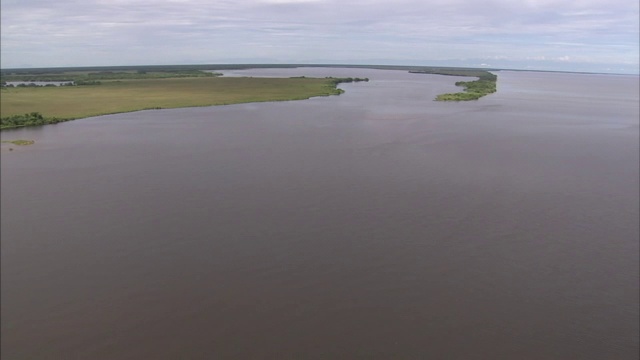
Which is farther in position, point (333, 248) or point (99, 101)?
point (99, 101)

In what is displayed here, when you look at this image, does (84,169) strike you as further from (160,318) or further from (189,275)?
(160,318)

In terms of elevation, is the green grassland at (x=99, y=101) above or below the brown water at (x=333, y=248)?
above

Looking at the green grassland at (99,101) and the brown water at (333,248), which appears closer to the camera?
the brown water at (333,248)

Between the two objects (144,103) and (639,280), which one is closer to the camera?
(639,280)

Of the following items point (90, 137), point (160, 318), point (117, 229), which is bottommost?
point (160, 318)

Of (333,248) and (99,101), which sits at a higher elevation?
(99,101)

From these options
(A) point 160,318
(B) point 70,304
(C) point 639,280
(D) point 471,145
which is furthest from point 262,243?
(D) point 471,145

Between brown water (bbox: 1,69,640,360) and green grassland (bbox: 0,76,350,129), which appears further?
green grassland (bbox: 0,76,350,129)

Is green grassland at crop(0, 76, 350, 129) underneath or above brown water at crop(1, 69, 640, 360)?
above
